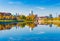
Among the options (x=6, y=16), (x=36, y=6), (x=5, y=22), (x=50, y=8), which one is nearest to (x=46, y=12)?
(x=50, y=8)

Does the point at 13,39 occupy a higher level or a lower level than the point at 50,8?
lower

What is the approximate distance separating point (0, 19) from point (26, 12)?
1.60 m

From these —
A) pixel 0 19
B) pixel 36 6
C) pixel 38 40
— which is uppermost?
pixel 36 6

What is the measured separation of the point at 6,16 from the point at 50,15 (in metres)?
1.87

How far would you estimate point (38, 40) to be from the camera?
334cm

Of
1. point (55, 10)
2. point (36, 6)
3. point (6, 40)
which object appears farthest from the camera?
point (55, 10)

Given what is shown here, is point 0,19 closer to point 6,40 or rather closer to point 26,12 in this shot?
point 26,12

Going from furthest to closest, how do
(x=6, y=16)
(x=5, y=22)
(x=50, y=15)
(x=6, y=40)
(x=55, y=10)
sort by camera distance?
(x=5, y=22)
(x=6, y=16)
(x=50, y=15)
(x=55, y=10)
(x=6, y=40)

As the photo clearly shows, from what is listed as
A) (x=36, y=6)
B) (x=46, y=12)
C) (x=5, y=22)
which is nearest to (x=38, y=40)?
(x=36, y=6)

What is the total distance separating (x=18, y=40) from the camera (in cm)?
338

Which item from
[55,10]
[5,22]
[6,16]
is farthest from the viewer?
[5,22]

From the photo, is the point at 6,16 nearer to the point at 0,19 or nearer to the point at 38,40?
the point at 0,19

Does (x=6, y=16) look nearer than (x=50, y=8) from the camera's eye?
No

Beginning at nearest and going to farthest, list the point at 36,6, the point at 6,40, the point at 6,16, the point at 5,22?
the point at 6,40
the point at 36,6
the point at 6,16
the point at 5,22
